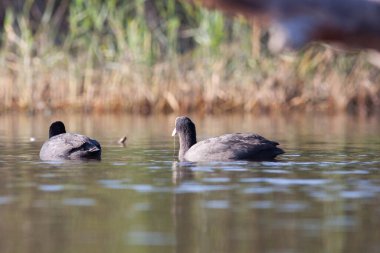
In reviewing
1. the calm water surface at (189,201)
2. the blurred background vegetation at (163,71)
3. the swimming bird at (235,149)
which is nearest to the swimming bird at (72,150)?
the calm water surface at (189,201)

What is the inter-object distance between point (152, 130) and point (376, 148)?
5.22m

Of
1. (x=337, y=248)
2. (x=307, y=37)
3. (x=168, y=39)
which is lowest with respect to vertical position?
(x=337, y=248)

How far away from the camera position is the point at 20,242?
5.59 metres

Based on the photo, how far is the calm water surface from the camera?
558cm

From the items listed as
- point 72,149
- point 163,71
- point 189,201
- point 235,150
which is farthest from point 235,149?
point 163,71

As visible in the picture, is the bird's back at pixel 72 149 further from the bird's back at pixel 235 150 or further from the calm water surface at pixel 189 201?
the bird's back at pixel 235 150

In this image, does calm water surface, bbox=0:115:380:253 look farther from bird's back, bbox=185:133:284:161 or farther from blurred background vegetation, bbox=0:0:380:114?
blurred background vegetation, bbox=0:0:380:114

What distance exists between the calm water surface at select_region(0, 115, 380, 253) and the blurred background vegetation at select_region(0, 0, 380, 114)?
773 centimetres

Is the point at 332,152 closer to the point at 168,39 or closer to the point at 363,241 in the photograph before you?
the point at 363,241

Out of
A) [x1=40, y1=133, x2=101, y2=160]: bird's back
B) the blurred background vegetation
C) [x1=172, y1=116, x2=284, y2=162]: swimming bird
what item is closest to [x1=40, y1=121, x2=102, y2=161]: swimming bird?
[x1=40, y1=133, x2=101, y2=160]: bird's back

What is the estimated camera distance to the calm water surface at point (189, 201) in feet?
18.3

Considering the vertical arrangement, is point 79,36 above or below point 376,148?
above

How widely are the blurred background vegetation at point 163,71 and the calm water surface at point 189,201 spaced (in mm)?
7732

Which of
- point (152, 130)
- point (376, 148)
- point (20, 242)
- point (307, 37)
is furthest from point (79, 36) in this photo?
point (307, 37)
